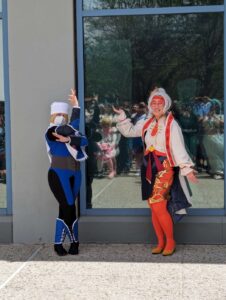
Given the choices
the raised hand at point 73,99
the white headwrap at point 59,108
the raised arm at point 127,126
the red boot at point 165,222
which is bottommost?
the red boot at point 165,222

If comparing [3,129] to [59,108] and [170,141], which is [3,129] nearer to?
[59,108]

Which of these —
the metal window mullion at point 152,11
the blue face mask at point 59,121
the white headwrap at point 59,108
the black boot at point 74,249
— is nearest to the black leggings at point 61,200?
the black boot at point 74,249

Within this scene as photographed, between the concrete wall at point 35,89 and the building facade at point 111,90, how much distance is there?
0.04 ft

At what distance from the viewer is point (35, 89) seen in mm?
6434

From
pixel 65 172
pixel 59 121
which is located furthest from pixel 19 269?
pixel 59 121

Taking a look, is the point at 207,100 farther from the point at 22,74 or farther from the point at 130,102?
the point at 22,74

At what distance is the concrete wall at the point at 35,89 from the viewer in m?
6.37

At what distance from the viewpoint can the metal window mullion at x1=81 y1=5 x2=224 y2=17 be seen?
6.36 m

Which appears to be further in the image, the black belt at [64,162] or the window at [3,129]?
the window at [3,129]

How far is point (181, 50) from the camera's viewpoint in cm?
649

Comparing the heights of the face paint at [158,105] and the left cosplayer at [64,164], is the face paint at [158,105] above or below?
above

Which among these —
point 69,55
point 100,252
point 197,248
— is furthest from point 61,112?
point 197,248

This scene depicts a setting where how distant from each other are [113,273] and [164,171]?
48.1 inches

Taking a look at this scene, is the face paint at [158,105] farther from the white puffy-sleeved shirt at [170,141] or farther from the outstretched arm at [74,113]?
the outstretched arm at [74,113]
